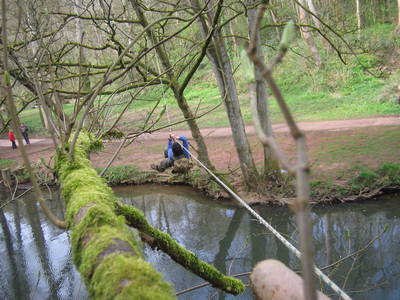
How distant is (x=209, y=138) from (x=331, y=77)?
271 inches

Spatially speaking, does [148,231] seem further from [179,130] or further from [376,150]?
[179,130]

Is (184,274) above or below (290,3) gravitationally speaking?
below

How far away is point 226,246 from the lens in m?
7.38

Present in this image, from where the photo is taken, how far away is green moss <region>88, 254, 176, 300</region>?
777 millimetres

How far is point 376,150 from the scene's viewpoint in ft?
29.3

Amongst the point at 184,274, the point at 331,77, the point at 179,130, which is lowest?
the point at 184,274

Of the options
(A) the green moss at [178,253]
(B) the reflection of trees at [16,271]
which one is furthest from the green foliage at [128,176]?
(A) the green moss at [178,253]

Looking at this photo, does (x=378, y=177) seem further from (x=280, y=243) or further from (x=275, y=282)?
(x=275, y=282)

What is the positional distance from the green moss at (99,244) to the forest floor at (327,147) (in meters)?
5.48

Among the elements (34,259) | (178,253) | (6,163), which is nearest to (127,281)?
(178,253)

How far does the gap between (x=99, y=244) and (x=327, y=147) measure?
962cm

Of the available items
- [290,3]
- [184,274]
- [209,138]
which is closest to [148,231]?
[184,274]

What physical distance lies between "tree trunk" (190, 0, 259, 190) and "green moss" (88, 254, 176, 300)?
237 inches

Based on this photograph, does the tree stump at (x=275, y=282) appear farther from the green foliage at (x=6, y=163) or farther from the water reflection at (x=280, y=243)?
the green foliage at (x=6, y=163)
